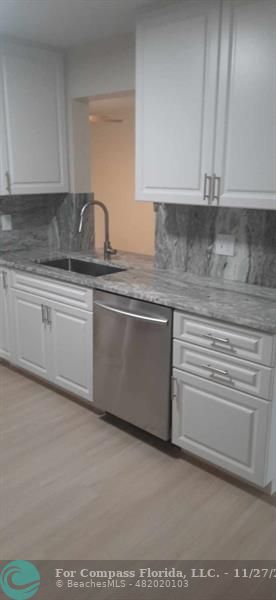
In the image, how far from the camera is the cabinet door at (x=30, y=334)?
9.99 ft

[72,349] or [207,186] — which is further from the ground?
[207,186]

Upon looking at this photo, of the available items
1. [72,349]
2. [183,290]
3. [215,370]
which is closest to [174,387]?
[215,370]

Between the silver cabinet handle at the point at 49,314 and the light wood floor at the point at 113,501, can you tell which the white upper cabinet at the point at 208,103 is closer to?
the silver cabinet handle at the point at 49,314

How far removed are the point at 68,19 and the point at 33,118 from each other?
29.1 inches

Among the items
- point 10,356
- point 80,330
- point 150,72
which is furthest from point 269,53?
point 10,356

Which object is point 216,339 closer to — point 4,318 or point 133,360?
point 133,360

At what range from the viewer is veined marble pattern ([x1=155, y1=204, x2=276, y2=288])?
246 cm

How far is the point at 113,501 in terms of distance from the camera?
2141mm

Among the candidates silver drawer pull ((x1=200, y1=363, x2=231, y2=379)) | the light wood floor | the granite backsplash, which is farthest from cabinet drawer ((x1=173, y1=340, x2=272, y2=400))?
A: the granite backsplash

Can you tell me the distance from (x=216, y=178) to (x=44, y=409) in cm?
175

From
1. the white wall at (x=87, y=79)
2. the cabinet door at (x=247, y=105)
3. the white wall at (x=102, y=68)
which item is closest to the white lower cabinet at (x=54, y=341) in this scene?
the white wall at (x=87, y=79)

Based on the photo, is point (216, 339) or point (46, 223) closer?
point (216, 339)

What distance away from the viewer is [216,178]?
7.44 feet

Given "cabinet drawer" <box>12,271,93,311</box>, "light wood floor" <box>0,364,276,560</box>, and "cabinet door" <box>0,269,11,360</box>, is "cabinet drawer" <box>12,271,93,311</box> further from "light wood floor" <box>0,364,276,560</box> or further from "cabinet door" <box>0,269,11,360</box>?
"light wood floor" <box>0,364,276,560</box>
